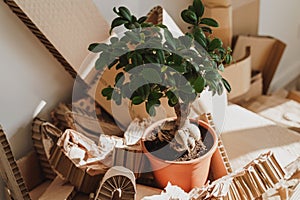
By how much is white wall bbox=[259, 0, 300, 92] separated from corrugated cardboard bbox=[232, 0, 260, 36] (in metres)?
0.03

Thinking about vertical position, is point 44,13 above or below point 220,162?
above

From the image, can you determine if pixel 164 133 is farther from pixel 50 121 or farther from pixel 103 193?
pixel 50 121

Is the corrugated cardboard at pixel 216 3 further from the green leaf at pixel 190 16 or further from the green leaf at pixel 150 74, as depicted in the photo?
the green leaf at pixel 150 74

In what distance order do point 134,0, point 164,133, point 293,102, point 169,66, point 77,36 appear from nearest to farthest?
1. point 169,66
2. point 164,133
3. point 77,36
4. point 134,0
5. point 293,102

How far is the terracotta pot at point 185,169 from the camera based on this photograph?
108 cm

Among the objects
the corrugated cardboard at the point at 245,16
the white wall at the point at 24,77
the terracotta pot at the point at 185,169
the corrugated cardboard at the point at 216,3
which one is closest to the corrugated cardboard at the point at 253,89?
the corrugated cardboard at the point at 245,16

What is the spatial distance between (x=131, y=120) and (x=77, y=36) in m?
0.26

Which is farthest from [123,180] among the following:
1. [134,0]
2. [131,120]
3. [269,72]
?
[269,72]

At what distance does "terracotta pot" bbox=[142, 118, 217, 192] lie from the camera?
1079 mm

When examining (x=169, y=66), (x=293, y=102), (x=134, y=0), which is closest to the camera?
(x=169, y=66)

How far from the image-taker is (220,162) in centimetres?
117

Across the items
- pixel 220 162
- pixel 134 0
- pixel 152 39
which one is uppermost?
pixel 152 39

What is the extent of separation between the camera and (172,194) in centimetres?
104

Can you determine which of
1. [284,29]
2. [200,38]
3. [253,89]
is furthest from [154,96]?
[284,29]
